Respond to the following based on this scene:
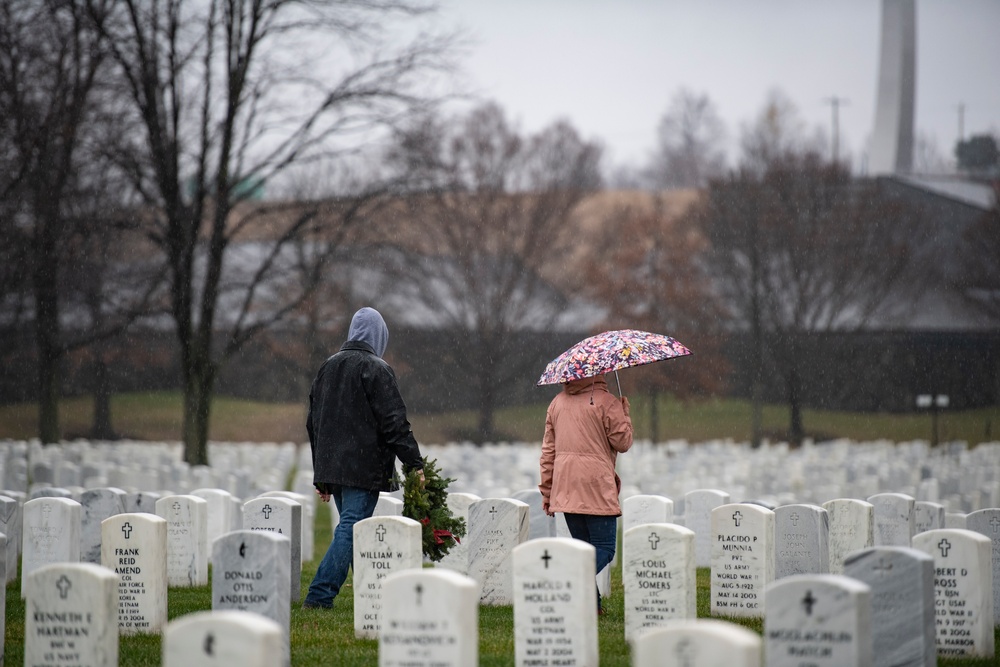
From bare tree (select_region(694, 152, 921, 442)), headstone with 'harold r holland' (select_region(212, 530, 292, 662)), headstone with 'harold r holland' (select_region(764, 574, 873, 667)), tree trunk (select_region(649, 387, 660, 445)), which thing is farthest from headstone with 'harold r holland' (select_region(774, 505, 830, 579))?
bare tree (select_region(694, 152, 921, 442))

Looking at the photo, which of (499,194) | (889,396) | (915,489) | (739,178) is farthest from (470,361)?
(915,489)

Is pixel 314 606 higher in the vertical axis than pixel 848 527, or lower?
lower

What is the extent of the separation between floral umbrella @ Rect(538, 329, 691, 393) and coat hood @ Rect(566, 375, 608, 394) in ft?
0.36

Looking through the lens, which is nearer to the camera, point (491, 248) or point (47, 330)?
point (47, 330)

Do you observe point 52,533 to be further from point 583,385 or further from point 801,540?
point 801,540

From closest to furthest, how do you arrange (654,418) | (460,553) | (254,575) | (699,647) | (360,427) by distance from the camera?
(699,647), (254,575), (360,427), (460,553), (654,418)

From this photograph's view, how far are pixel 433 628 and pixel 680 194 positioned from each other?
33809mm

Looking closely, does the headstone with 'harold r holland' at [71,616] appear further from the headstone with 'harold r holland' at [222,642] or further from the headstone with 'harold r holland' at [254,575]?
the headstone with 'harold r holland' at [222,642]

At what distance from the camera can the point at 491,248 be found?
3178 cm

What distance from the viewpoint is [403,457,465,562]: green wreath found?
762cm

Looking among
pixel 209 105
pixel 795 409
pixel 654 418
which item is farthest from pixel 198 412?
pixel 795 409

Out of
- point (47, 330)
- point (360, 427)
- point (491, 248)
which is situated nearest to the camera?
point (360, 427)

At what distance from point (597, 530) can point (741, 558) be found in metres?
1.14

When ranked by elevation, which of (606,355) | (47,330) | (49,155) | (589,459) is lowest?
(589,459)
